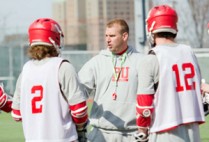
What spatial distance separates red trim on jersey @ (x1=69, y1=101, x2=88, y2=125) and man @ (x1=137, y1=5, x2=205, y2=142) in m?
0.48

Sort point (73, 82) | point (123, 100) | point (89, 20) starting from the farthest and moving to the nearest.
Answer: point (89, 20) < point (123, 100) < point (73, 82)

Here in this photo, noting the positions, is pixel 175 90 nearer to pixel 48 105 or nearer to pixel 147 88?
pixel 147 88

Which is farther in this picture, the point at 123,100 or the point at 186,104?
the point at 123,100

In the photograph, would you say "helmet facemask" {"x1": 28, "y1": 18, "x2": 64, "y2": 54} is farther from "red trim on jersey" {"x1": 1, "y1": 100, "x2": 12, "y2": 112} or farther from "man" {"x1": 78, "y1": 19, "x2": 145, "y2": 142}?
"man" {"x1": 78, "y1": 19, "x2": 145, "y2": 142}

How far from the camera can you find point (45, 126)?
7527 millimetres

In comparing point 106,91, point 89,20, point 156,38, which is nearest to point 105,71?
point 106,91

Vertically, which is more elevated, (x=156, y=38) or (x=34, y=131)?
(x=156, y=38)

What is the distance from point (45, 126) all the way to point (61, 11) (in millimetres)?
71793

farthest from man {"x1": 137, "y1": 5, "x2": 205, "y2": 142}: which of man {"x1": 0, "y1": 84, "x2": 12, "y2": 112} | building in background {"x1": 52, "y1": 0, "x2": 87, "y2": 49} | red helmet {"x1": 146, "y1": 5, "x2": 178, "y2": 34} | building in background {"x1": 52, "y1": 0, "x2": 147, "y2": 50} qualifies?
building in background {"x1": 52, "y1": 0, "x2": 87, "y2": 49}

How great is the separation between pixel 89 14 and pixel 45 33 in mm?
71415

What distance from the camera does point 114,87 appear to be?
28.6ft

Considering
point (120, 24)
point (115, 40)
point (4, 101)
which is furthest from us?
point (120, 24)

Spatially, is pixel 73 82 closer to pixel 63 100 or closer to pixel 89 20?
pixel 63 100

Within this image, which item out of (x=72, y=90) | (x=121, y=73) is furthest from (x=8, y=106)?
(x=121, y=73)
